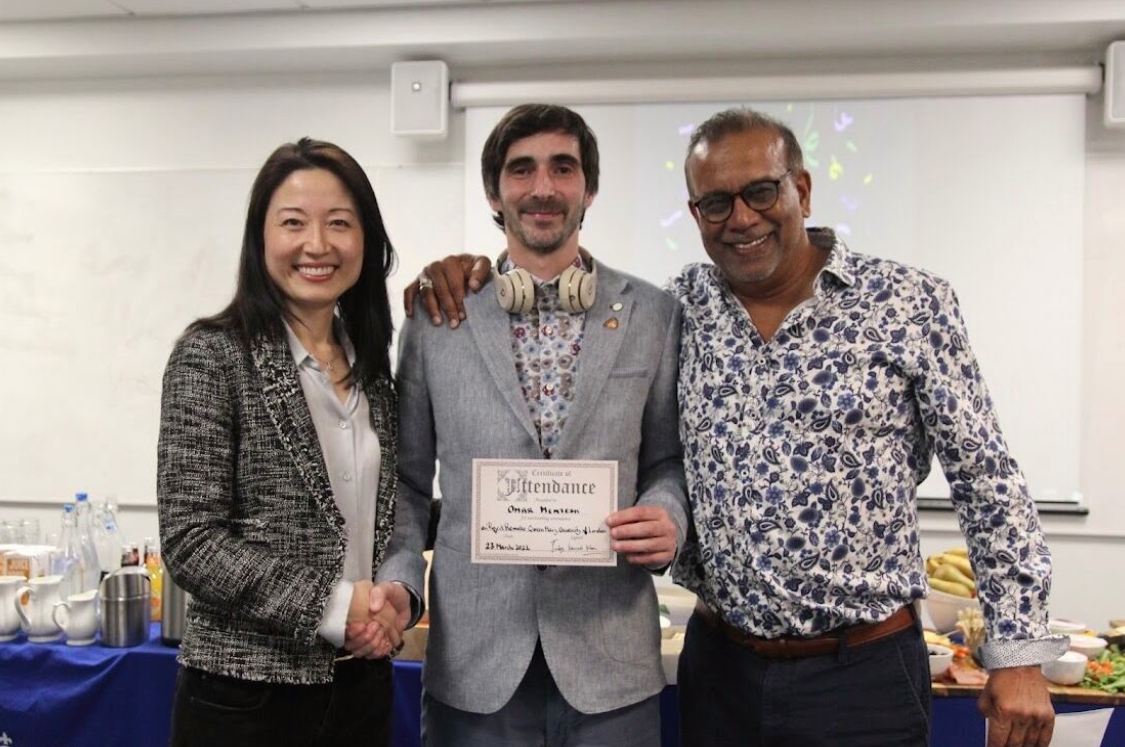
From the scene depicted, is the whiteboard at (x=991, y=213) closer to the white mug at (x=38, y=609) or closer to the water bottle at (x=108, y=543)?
the water bottle at (x=108, y=543)

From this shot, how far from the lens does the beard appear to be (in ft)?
6.04

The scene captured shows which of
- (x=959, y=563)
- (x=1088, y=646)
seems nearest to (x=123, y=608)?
(x=959, y=563)

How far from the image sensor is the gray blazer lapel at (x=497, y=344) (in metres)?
1.73

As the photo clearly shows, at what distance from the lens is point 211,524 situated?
153 cm

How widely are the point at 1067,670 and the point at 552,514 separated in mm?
1546

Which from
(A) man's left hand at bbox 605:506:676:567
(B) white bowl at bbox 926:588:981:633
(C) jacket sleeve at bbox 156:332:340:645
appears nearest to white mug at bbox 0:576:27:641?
(C) jacket sleeve at bbox 156:332:340:645

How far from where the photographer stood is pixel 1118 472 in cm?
441

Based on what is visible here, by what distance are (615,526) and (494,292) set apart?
584 millimetres

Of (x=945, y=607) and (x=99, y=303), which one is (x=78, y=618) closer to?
(x=945, y=607)

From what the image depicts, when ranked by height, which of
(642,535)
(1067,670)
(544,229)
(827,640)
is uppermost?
(544,229)

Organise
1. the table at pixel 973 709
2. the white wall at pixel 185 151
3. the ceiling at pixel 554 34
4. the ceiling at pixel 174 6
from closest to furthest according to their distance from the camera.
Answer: the table at pixel 973 709
the ceiling at pixel 554 34
the ceiling at pixel 174 6
the white wall at pixel 185 151

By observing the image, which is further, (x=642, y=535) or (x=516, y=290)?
(x=516, y=290)

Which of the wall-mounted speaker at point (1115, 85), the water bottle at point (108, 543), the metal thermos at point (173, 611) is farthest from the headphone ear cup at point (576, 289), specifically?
the wall-mounted speaker at point (1115, 85)

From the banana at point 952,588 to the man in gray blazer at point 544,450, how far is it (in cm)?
125
